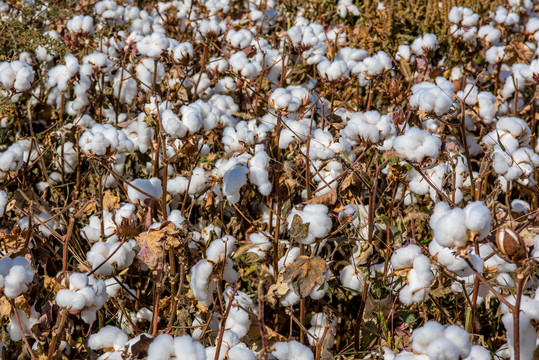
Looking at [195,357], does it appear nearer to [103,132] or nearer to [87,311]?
[87,311]

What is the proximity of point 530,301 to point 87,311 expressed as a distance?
1.05 m

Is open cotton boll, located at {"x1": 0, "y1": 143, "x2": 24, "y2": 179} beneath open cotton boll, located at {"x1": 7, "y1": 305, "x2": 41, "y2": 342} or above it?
above

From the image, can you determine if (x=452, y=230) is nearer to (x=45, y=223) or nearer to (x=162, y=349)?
(x=162, y=349)

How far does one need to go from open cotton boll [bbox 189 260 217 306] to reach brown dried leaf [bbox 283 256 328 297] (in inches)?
8.8

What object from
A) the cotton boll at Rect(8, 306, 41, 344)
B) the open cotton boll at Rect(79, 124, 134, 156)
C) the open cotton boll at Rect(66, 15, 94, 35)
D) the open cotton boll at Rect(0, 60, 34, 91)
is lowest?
the cotton boll at Rect(8, 306, 41, 344)

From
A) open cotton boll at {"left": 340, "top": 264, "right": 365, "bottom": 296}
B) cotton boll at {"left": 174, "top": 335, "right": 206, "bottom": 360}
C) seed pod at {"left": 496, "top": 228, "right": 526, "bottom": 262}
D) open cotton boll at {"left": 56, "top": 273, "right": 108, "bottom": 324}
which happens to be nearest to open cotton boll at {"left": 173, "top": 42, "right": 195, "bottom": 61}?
open cotton boll at {"left": 340, "top": 264, "right": 365, "bottom": 296}

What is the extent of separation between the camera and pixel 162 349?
46.0 inches

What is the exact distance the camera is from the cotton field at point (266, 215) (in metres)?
1.46

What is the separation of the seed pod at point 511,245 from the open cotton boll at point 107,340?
36.3 inches

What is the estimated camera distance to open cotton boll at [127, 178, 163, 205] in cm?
184

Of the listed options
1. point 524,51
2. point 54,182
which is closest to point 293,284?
point 54,182

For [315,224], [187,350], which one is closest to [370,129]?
[315,224]

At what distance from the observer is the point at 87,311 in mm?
1501

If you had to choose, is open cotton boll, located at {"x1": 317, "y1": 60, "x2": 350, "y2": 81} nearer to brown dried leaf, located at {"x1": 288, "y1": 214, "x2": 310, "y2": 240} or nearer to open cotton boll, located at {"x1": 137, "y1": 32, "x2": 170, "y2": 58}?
open cotton boll, located at {"x1": 137, "y1": 32, "x2": 170, "y2": 58}
